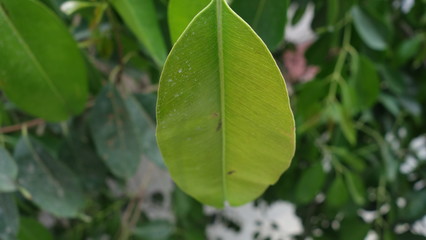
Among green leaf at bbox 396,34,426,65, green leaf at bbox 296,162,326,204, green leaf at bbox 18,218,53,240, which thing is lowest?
green leaf at bbox 296,162,326,204

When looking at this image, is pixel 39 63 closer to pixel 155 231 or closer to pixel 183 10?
pixel 183 10

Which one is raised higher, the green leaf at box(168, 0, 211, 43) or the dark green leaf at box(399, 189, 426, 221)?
the green leaf at box(168, 0, 211, 43)

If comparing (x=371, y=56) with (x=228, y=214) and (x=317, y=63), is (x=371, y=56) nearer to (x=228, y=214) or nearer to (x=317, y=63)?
(x=317, y=63)

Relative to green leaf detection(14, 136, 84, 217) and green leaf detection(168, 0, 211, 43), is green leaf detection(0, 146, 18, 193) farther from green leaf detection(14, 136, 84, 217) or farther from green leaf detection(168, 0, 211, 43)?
green leaf detection(168, 0, 211, 43)

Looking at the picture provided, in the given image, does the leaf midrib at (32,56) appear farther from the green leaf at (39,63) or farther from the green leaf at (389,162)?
the green leaf at (389,162)

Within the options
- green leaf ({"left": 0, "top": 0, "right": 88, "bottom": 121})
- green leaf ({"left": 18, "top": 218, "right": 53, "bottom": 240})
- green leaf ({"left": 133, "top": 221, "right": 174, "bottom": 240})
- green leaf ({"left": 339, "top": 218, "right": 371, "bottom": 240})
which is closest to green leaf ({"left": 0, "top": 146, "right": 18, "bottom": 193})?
green leaf ({"left": 0, "top": 0, "right": 88, "bottom": 121})

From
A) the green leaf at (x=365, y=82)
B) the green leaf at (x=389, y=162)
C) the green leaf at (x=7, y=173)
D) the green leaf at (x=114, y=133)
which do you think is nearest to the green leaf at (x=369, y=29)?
the green leaf at (x=365, y=82)

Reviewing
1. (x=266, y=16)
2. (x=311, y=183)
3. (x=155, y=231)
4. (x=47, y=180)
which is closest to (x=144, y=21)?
(x=266, y=16)
